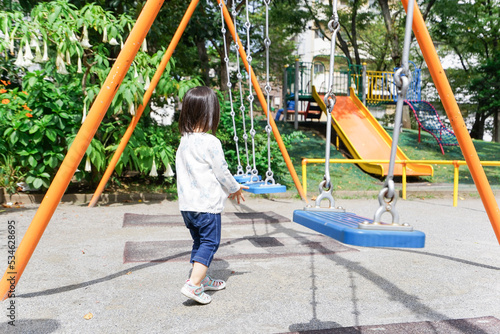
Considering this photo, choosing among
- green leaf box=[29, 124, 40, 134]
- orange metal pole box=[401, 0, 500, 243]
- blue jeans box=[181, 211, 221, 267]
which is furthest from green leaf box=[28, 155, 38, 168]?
orange metal pole box=[401, 0, 500, 243]

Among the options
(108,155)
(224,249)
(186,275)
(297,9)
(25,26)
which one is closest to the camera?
(186,275)

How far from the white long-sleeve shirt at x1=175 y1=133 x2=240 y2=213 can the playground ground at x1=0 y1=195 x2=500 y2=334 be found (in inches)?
27.5

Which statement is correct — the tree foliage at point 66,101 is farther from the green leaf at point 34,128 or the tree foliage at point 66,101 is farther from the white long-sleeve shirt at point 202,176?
the white long-sleeve shirt at point 202,176

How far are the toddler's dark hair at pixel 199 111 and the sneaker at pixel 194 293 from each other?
3.59 ft

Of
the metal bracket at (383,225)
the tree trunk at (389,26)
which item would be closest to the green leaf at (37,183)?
the metal bracket at (383,225)

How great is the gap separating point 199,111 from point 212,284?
51.2 inches

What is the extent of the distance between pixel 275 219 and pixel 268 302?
3171 millimetres

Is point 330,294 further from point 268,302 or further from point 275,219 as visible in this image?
point 275,219

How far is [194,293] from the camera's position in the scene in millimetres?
2775

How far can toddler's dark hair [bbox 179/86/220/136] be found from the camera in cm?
296

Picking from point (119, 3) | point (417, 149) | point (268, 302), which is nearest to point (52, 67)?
point (119, 3)

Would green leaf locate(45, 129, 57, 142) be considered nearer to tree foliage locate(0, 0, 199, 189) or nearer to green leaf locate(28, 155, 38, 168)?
tree foliage locate(0, 0, 199, 189)

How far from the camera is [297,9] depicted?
18.8 metres

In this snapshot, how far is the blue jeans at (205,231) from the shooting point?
2.87m
